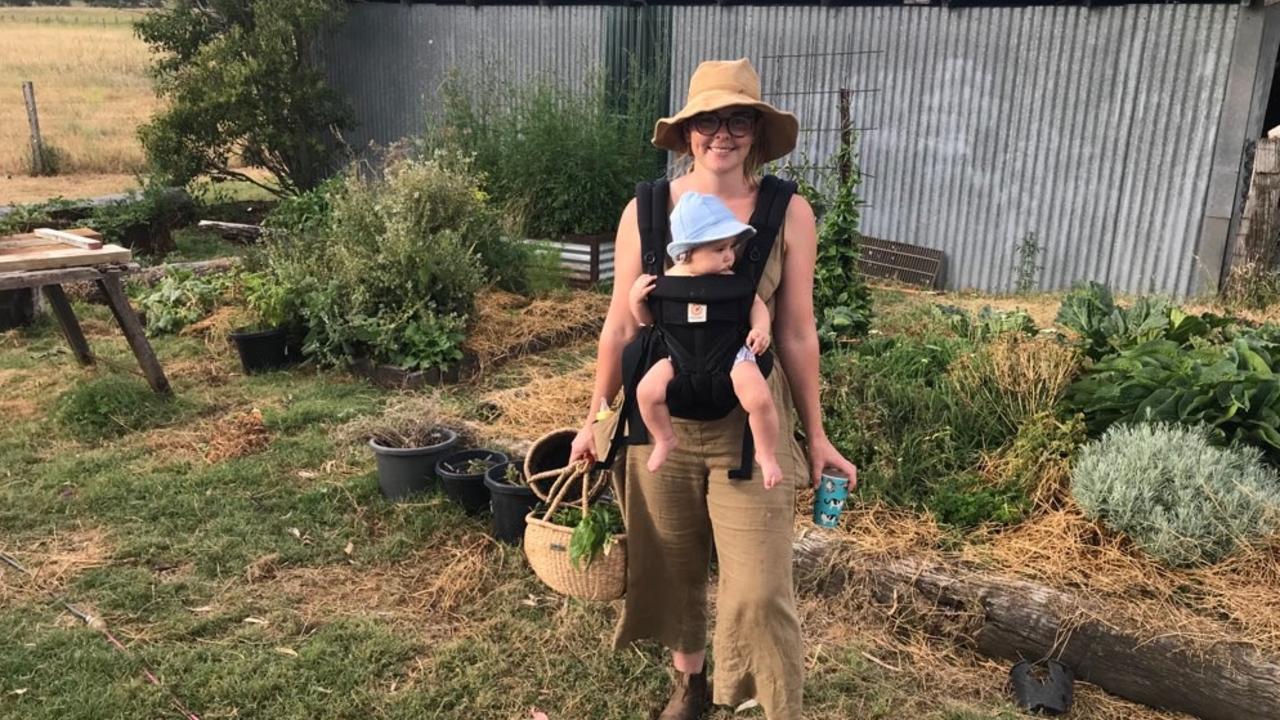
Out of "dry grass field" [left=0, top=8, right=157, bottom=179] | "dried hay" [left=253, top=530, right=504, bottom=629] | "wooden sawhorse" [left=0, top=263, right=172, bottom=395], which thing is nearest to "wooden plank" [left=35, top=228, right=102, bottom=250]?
"wooden sawhorse" [left=0, top=263, right=172, bottom=395]

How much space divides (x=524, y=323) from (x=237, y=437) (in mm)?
2379

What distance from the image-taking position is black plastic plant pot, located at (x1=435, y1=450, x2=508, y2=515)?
4.13 meters

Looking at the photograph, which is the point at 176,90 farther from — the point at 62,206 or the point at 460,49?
the point at 460,49

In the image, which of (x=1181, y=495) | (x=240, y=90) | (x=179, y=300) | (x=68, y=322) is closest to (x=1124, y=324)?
(x=1181, y=495)

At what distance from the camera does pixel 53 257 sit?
5.16 metres

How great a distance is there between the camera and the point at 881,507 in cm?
371

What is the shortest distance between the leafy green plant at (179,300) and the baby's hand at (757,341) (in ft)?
20.5

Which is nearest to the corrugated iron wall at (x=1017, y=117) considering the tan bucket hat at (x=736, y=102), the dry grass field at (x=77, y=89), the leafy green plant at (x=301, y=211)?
the leafy green plant at (x=301, y=211)

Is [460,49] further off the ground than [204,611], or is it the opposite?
[460,49]

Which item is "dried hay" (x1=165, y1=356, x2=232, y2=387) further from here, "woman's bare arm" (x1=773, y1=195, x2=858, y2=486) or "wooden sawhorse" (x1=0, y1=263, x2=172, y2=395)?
"woman's bare arm" (x1=773, y1=195, x2=858, y2=486)

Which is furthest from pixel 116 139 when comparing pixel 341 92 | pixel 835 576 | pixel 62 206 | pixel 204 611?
pixel 835 576

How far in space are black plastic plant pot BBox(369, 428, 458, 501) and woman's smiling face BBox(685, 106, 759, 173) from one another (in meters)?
2.39

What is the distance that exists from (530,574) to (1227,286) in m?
6.83

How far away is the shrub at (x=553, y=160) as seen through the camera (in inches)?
328
